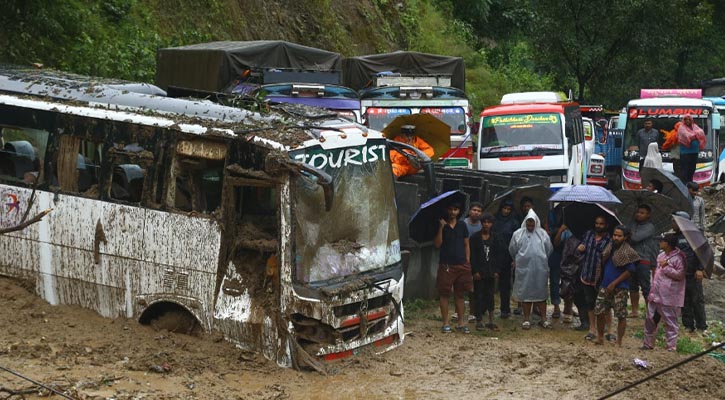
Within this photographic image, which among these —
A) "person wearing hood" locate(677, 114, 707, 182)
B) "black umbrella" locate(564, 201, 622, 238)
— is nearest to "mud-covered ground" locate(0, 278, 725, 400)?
"black umbrella" locate(564, 201, 622, 238)

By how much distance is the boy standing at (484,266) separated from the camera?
11.8m

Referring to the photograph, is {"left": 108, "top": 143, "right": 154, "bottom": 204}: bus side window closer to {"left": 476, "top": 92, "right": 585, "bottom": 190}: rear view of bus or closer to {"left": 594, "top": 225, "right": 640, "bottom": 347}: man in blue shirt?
{"left": 594, "top": 225, "right": 640, "bottom": 347}: man in blue shirt

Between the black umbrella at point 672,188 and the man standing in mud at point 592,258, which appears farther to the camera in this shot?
the black umbrella at point 672,188

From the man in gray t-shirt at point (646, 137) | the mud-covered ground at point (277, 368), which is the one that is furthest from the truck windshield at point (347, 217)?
the man in gray t-shirt at point (646, 137)

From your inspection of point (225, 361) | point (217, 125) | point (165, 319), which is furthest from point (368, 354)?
point (217, 125)

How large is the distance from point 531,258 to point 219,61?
30.2 ft

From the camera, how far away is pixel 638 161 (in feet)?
73.4

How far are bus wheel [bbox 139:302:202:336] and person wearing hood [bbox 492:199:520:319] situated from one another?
4166 mm

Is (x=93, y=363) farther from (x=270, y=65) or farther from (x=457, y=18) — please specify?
(x=457, y=18)

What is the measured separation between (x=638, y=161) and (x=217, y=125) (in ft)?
49.6

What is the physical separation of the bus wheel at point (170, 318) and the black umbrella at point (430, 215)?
121 inches

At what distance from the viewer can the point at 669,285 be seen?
1073 cm

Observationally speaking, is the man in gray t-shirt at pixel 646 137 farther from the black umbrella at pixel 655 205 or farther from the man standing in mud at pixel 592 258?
the man standing in mud at pixel 592 258

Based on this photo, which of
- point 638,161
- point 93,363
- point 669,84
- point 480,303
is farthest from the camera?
point 669,84
